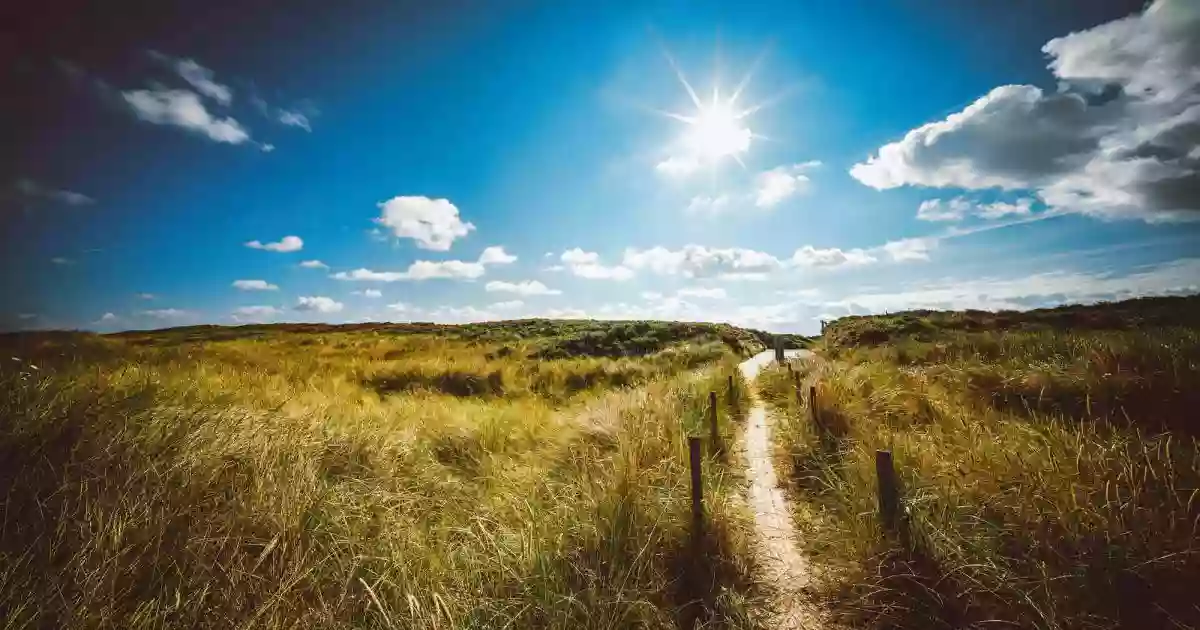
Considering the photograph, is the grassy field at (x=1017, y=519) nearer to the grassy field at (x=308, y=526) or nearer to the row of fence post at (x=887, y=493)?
the row of fence post at (x=887, y=493)

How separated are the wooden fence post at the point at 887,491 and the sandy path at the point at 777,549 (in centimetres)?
78

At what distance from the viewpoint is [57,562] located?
2.74 m

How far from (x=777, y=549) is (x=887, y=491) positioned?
109 cm

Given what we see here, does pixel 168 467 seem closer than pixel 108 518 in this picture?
No

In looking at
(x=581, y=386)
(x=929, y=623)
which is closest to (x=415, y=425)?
(x=929, y=623)

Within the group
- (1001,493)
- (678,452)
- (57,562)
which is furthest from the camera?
(678,452)

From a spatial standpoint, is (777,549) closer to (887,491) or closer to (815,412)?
(887,491)

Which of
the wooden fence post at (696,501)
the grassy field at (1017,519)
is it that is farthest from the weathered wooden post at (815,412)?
the wooden fence post at (696,501)

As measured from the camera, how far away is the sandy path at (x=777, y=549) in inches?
127

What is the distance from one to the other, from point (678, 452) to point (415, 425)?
15.1 feet

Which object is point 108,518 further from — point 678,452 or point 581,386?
point 581,386

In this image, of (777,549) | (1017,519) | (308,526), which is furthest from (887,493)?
(308,526)

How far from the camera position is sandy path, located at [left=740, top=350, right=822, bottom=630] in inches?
127

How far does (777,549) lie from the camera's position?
13.3ft
